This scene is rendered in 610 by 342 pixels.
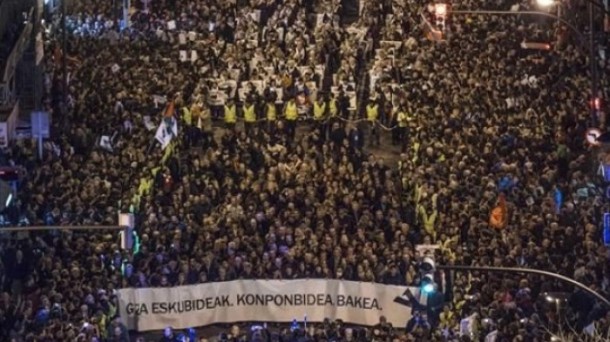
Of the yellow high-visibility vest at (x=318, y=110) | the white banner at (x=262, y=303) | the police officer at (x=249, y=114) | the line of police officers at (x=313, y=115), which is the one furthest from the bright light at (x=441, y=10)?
the white banner at (x=262, y=303)

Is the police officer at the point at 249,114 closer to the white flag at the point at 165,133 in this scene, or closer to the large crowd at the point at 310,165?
the large crowd at the point at 310,165

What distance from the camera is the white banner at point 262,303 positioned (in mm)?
42938

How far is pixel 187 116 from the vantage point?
5341 centimetres

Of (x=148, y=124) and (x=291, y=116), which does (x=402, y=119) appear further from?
(x=148, y=124)

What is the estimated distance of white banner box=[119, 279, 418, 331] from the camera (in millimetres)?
42938

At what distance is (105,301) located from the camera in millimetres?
41531

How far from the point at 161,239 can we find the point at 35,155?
6.62 meters

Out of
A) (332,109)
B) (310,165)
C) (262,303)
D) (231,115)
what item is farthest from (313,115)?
(262,303)

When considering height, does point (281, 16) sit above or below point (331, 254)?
above

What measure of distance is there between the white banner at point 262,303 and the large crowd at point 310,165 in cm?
25

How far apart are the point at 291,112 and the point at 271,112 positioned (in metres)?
0.74

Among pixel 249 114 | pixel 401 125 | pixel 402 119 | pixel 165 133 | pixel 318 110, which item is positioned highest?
pixel 318 110

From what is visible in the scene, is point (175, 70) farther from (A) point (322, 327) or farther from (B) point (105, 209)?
(A) point (322, 327)

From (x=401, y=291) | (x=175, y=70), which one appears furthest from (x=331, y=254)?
(x=175, y=70)
